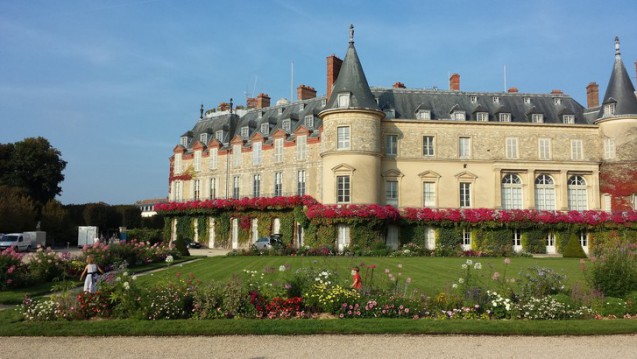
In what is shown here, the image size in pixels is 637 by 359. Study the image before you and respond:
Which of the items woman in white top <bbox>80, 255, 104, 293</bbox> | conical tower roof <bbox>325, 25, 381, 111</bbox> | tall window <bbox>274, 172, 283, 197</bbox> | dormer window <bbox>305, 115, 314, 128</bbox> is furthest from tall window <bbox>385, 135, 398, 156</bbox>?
woman in white top <bbox>80, 255, 104, 293</bbox>

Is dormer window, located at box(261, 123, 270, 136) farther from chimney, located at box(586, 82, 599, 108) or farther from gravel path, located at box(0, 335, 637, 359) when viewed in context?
gravel path, located at box(0, 335, 637, 359)

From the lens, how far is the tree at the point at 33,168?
5194 cm

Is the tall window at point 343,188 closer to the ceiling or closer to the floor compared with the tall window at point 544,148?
closer to the floor

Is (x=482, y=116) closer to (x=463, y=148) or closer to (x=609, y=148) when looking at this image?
(x=463, y=148)

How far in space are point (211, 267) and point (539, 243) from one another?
21.7 meters

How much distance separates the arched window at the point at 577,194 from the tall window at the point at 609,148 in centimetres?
216

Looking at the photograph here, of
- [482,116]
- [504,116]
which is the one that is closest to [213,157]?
[482,116]

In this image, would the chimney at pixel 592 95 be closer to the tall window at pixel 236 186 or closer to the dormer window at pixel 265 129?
the dormer window at pixel 265 129

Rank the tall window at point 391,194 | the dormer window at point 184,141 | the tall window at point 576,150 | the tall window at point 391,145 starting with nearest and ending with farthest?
the tall window at point 391,194 → the tall window at point 391,145 → the tall window at point 576,150 → the dormer window at point 184,141

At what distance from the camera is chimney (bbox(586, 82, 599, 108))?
3944 cm

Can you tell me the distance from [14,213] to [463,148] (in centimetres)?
3544

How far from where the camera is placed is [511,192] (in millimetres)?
35500

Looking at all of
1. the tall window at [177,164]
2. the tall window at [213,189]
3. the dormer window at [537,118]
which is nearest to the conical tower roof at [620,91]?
the dormer window at [537,118]

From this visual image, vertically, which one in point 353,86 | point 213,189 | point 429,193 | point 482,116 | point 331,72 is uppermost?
point 331,72
